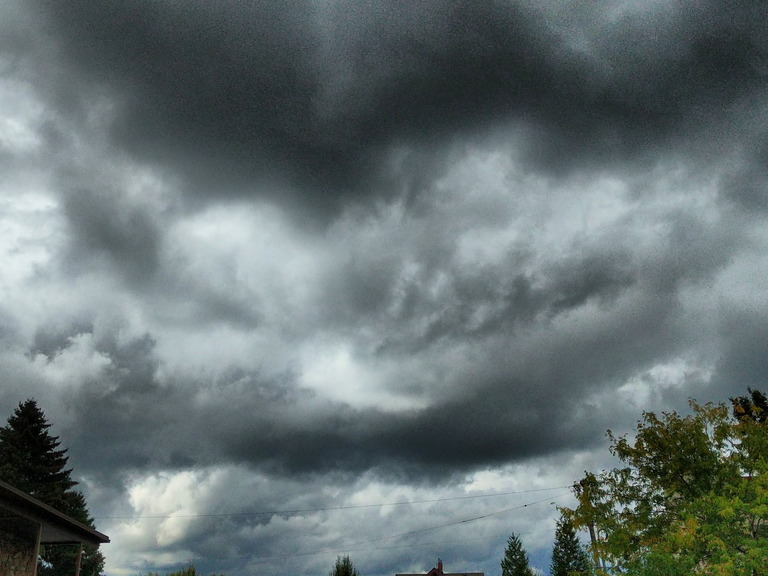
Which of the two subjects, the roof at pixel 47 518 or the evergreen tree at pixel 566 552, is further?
the evergreen tree at pixel 566 552

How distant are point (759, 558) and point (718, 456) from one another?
5809mm

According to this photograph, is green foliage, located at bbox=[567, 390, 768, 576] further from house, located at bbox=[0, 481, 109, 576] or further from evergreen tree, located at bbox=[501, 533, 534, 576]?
evergreen tree, located at bbox=[501, 533, 534, 576]

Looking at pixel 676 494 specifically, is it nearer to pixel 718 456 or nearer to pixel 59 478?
pixel 718 456

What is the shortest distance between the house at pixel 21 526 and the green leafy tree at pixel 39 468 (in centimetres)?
4228

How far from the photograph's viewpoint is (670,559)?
83.4ft

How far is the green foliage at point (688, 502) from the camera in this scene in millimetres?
24766

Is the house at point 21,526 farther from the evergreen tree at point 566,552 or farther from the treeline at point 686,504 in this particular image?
the evergreen tree at point 566,552

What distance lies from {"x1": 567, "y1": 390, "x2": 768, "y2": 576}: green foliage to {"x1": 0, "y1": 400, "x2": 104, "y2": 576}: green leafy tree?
5102 centimetres

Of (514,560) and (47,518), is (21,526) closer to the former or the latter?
(47,518)

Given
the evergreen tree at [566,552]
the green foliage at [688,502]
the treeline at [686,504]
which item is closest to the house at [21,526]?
the treeline at [686,504]

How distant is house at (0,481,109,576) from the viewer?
2216 cm

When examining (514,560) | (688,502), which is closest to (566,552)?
(514,560)

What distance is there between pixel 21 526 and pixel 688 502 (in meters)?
24.5

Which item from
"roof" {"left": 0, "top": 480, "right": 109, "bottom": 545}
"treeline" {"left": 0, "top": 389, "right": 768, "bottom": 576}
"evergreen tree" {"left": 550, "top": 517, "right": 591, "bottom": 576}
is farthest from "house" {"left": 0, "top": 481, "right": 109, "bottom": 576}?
"evergreen tree" {"left": 550, "top": 517, "right": 591, "bottom": 576}
